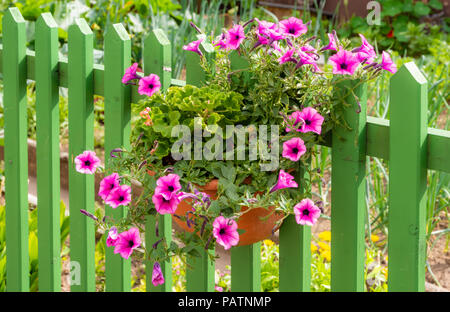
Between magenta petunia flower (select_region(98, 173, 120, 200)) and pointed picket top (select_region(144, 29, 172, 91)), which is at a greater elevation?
pointed picket top (select_region(144, 29, 172, 91))

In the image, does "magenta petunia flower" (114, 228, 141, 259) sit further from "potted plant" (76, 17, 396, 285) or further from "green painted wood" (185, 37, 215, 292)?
"green painted wood" (185, 37, 215, 292)

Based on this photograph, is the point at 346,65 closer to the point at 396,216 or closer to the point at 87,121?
the point at 396,216

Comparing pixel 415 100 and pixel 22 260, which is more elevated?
pixel 415 100

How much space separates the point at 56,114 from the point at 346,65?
1.17 metres

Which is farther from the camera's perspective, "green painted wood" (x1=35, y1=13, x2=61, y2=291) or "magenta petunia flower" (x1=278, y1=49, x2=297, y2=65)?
"green painted wood" (x1=35, y1=13, x2=61, y2=291)

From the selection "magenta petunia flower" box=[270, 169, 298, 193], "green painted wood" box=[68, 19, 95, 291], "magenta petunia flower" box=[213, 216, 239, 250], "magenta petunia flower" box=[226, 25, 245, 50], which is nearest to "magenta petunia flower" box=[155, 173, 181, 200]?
"magenta petunia flower" box=[213, 216, 239, 250]

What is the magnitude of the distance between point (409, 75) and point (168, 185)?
0.55 m

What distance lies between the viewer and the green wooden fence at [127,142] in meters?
1.51

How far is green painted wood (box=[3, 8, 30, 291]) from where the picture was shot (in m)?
2.46

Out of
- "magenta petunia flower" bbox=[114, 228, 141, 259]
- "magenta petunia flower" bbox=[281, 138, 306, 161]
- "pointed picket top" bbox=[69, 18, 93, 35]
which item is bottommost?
"magenta petunia flower" bbox=[114, 228, 141, 259]

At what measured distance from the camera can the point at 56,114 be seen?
231 cm

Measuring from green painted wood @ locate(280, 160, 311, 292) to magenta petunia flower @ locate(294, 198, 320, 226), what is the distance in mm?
254

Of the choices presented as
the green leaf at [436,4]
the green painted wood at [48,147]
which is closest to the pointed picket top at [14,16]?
the green painted wood at [48,147]
